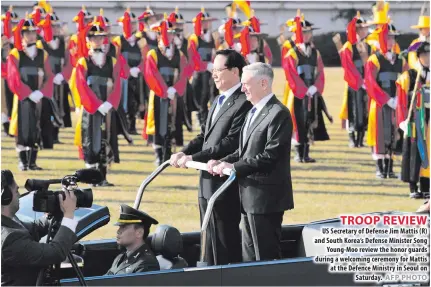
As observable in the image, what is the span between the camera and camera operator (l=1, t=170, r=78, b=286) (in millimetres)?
6117

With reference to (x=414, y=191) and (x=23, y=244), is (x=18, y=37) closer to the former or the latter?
(x=414, y=191)

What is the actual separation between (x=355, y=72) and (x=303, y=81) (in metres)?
0.98

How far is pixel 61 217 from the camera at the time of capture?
6383 mm

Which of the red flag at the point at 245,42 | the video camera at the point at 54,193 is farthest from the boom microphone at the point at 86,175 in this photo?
the red flag at the point at 245,42

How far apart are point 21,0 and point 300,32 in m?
15.9

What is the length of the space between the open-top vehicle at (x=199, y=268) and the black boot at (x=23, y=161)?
700 centimetres

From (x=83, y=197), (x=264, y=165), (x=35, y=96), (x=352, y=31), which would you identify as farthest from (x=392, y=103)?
(x=83, y=197)

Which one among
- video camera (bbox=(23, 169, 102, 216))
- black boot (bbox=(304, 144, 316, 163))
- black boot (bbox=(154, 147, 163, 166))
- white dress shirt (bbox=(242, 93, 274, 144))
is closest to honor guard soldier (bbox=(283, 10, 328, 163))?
black boot (bbox=(304, 144, 316, 163))

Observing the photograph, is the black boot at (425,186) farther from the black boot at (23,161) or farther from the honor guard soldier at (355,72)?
the black boot at (23,161)

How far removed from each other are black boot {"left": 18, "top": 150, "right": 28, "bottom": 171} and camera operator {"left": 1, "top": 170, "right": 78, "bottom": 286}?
899 centimetres

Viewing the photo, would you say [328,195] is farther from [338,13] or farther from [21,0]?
[338,13]

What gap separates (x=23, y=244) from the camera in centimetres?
611

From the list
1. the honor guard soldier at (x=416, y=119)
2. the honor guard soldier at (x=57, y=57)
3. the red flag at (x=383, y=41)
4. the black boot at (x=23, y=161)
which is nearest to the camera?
the honor guard soldier at (x=416, y=119)

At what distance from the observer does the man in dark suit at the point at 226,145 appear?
8289mm
